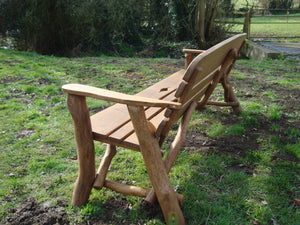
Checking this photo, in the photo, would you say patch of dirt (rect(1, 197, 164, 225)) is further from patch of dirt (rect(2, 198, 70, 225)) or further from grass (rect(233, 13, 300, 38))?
grass (rect(233, 13, 300, 38))

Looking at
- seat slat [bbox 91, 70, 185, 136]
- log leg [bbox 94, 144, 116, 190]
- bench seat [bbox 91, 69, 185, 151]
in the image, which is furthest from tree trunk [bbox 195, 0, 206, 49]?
log leg [bbox 94, 144, 116, 190]

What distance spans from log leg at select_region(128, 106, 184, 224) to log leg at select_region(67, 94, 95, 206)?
0.41m

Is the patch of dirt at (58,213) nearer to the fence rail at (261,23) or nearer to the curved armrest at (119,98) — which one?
the curved armrest at (119,98)

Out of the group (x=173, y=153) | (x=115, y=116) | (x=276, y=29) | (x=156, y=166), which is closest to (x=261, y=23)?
(x=276, y=29)

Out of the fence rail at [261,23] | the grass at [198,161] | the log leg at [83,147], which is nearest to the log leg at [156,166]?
the grass at [198,161]

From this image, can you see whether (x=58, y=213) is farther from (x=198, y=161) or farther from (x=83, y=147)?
(x=198, y=161)

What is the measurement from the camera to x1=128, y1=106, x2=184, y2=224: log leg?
180 cm

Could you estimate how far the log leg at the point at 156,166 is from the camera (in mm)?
1801

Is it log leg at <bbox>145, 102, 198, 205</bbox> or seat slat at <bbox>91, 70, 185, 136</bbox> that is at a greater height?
seat slat at <bbox>91, 70, 185, 136</bbox>

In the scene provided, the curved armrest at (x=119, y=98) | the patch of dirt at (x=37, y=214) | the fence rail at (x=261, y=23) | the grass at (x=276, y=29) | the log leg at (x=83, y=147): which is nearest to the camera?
the curved armrest at (x=119, y=98)

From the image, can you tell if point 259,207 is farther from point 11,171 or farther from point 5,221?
point 11,171

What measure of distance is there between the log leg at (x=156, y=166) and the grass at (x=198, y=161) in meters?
0.24

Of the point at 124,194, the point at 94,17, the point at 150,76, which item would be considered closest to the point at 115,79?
the point at 150,76

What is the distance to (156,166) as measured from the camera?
186 centimetres
